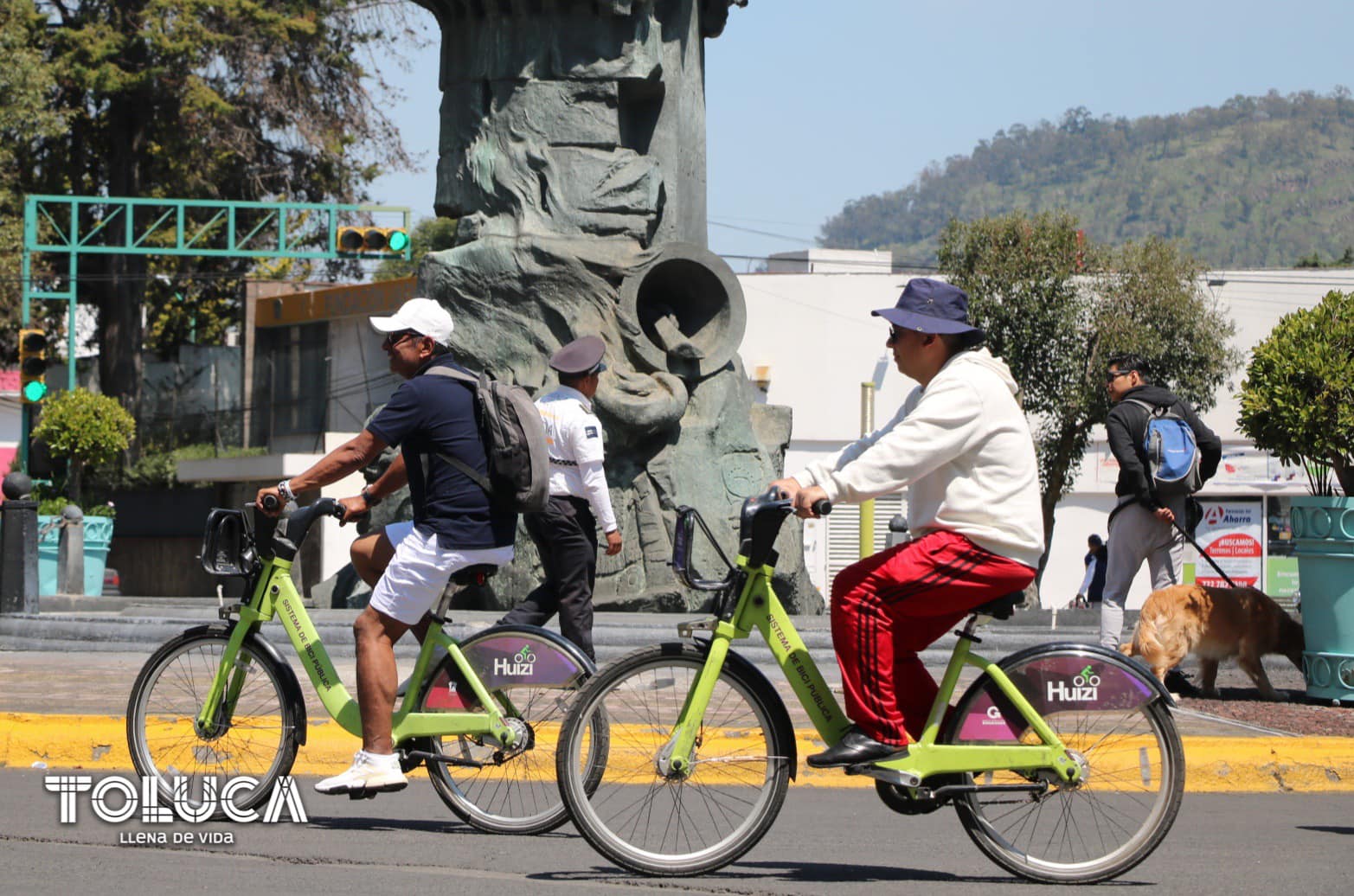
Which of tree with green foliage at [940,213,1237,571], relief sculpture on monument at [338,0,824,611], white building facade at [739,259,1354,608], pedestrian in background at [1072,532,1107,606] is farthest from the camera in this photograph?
white building facade at [739,259,1354,608]

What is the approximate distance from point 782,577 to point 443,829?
8813mm

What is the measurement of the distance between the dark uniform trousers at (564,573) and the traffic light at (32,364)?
16.5 metres

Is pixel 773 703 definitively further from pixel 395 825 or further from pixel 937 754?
pixel 395 825

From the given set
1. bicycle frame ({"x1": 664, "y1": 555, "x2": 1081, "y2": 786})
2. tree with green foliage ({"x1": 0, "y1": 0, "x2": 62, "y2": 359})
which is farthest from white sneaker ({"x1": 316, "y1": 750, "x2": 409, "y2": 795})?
tree with green foliage ({"x1": 0, "y1": 0, "x2": 62, "y2": 359})

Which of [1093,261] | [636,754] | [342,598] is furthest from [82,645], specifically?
[1093,261]

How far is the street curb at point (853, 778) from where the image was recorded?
7.68m

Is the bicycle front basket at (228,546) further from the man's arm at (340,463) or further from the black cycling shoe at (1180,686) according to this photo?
the black cycling shoe at (1180,686)

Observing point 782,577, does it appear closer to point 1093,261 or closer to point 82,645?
point 82,645

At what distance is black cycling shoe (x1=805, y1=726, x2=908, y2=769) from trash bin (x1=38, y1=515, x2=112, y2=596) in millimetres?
16130

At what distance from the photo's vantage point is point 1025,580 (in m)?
5.32

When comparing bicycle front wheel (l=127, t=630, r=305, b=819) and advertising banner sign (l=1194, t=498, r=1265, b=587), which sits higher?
bicycle front wheel (l=127, t=630, r=305, b=819)

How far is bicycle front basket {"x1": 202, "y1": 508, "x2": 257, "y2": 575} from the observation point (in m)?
6.40

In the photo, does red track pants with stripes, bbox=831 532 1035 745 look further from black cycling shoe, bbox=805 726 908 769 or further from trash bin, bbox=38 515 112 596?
trash bin, bbox=38 515 112 596

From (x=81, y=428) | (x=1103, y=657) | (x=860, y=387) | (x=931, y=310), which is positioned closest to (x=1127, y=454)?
(x=931, y=310)
